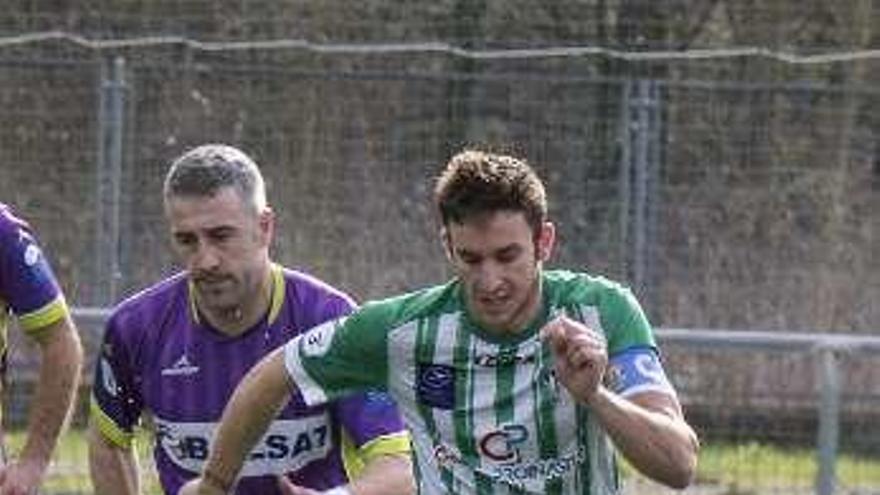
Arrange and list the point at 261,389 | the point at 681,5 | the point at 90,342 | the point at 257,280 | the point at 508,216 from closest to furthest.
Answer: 1. the point at 508,216
2. the point at 261,389
3. the point at 257,280
4. the point at 90,342
5. the point at 681,5

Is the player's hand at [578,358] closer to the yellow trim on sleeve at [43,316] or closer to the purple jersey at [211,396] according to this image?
the purple jersey at [211,396]

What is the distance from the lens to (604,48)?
13.3m

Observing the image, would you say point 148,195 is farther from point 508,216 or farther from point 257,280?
point 508,216

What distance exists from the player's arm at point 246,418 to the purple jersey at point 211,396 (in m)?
0.33

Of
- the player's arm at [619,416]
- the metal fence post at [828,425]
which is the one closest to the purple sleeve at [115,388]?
the player's arm at [619,416]

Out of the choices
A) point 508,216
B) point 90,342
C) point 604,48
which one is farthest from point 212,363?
point 604,48

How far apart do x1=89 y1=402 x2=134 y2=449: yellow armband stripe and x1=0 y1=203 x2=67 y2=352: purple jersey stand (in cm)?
44

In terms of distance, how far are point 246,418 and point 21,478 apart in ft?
4.47

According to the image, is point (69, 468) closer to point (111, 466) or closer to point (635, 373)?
point (111, 466)

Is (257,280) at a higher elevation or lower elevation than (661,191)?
higher

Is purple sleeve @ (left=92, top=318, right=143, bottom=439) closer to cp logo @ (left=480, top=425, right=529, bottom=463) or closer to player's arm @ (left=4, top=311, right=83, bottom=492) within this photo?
player's arm @ (left=4, top=311, right=83, bottom=492)

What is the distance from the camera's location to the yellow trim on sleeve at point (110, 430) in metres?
7.28

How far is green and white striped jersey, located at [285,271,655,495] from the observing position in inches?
241

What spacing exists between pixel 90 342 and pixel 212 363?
5.56 meters
